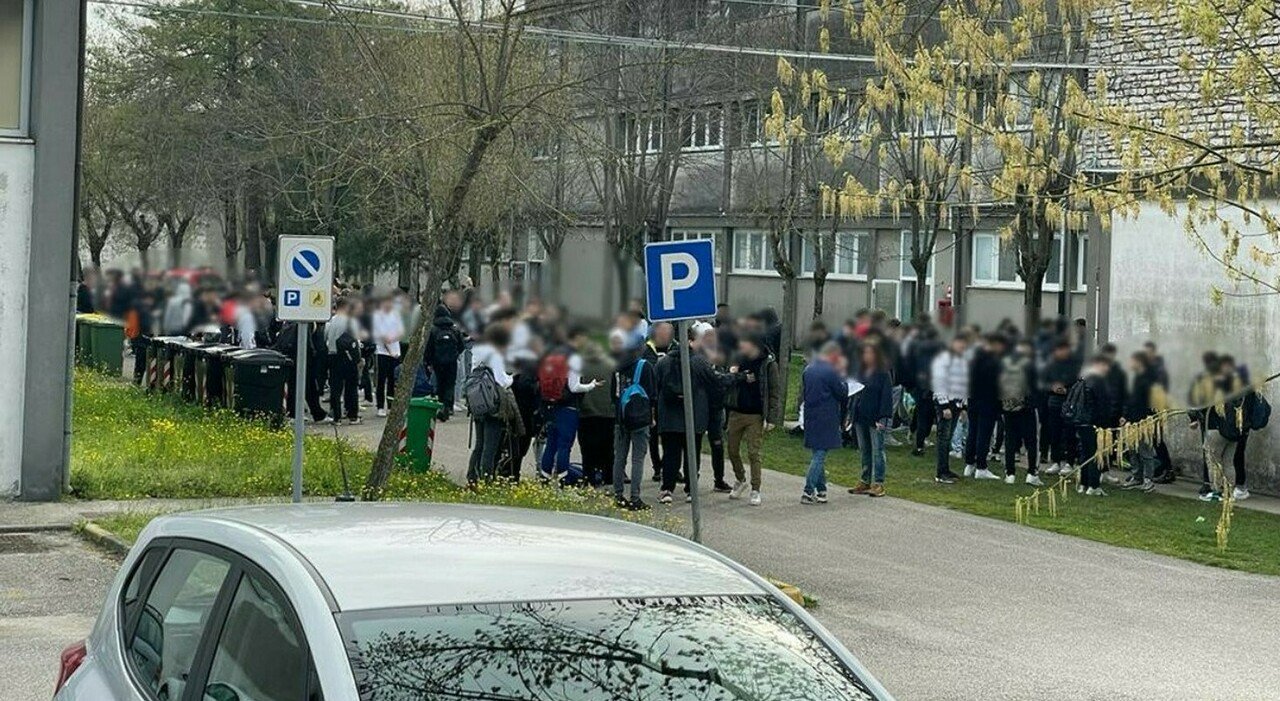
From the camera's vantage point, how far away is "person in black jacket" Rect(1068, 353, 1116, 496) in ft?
59.4

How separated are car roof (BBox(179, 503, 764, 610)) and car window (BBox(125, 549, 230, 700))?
145mm

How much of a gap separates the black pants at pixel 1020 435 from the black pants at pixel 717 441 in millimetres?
3594

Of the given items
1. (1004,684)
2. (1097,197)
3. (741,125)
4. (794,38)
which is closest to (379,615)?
(1097,197)

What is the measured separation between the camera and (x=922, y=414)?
2397cm

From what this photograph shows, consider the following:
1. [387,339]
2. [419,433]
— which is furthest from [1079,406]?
[387,339]

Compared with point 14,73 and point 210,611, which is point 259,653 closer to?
point 210,611

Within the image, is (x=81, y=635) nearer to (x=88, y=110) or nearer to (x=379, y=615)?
(x=379, y=615)

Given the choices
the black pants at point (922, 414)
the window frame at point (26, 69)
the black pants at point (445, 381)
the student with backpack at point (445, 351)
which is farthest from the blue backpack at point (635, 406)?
the black pants at point (445, 381)

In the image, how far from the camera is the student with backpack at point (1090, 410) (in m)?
18.4

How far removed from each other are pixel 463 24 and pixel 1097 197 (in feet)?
29.9

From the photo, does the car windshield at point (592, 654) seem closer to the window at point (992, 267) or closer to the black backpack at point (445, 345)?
the black backpack at point (445, 345)

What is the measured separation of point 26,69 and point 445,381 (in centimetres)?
1070

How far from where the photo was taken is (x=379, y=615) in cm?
404

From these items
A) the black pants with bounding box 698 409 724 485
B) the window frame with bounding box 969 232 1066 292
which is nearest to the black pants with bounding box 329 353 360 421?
the black pants with bounding box 698 409 724 485
